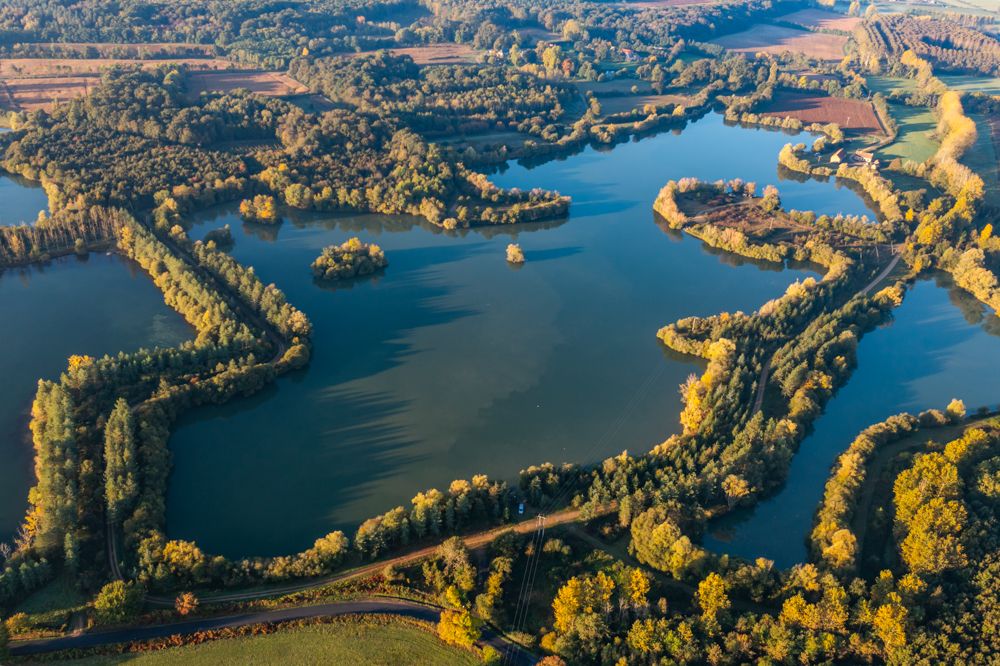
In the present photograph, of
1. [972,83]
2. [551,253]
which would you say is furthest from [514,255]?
[972,83]

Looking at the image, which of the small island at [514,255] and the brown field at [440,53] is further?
the brown field at [440,53]

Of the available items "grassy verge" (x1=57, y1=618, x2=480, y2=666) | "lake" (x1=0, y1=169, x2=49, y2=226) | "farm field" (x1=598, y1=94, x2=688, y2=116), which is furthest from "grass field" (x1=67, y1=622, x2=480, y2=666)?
"farm field" (x1=598, y1=94, x2=688, y2=116)

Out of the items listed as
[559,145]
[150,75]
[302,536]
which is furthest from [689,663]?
[150,75]

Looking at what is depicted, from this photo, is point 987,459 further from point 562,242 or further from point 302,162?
point 302,162

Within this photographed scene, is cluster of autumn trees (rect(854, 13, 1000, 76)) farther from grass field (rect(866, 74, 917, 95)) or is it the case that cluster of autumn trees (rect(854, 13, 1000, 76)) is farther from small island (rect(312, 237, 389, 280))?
small island (rect(312, 237, 389, 280))

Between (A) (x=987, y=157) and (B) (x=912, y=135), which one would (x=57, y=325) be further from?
(B) (x=912, y=135)

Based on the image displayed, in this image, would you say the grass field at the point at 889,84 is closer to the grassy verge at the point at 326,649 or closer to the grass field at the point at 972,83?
the grass field at the point at 972,83

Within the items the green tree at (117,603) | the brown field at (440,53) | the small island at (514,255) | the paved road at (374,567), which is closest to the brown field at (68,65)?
the brown field at (440,53)
